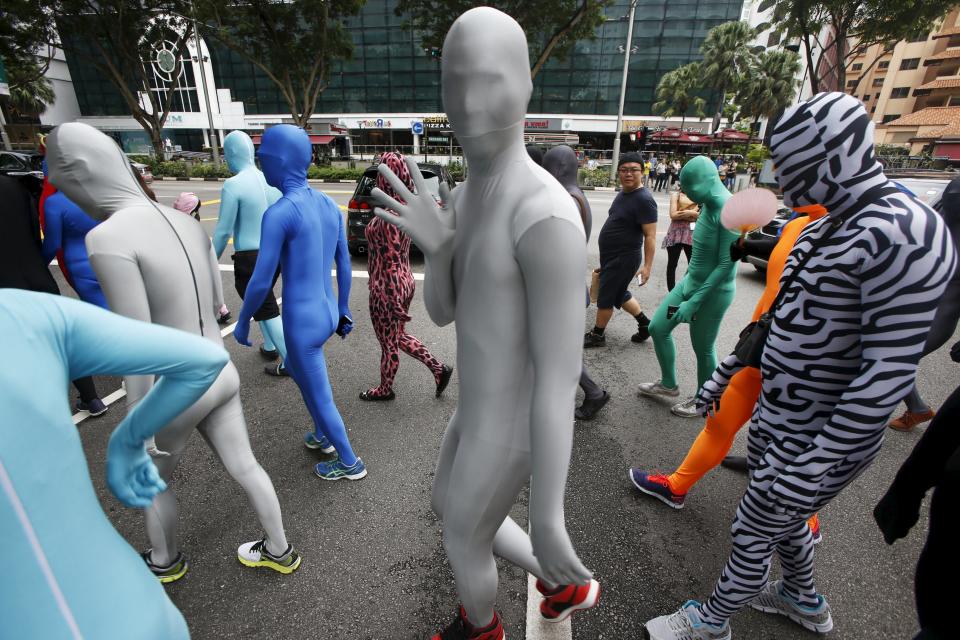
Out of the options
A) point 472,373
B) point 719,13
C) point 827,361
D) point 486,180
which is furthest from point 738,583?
point 719,13

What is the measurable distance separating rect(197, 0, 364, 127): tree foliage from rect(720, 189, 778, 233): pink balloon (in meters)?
19.6

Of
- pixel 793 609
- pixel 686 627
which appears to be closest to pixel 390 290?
Result: pixel 686 627

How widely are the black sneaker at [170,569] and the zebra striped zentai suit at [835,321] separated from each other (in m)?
2.36

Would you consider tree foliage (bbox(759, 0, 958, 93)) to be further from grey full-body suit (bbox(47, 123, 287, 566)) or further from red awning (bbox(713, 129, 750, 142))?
grey full-body suit (bbox(47, 123, 287, 566))

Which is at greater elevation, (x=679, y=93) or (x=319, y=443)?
(x=679, y=93)

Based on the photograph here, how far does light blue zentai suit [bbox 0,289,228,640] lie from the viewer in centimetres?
68

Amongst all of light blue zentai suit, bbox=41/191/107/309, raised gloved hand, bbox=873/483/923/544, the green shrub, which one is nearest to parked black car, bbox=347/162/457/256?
light blue zentai suit, bbox=41/191/107/309

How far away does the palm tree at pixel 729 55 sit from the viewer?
29.9m

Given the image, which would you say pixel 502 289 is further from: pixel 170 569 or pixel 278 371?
pixel 278 371

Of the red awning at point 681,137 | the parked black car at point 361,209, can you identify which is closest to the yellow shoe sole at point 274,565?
the parked black car at point 361,209

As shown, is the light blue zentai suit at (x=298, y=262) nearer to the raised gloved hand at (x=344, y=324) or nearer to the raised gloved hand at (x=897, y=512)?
the raised gloved hand at (x=344, y=324)

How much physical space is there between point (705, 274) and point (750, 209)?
3.49 ft

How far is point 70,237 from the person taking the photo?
3.23 meters

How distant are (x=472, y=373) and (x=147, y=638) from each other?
84 cm
